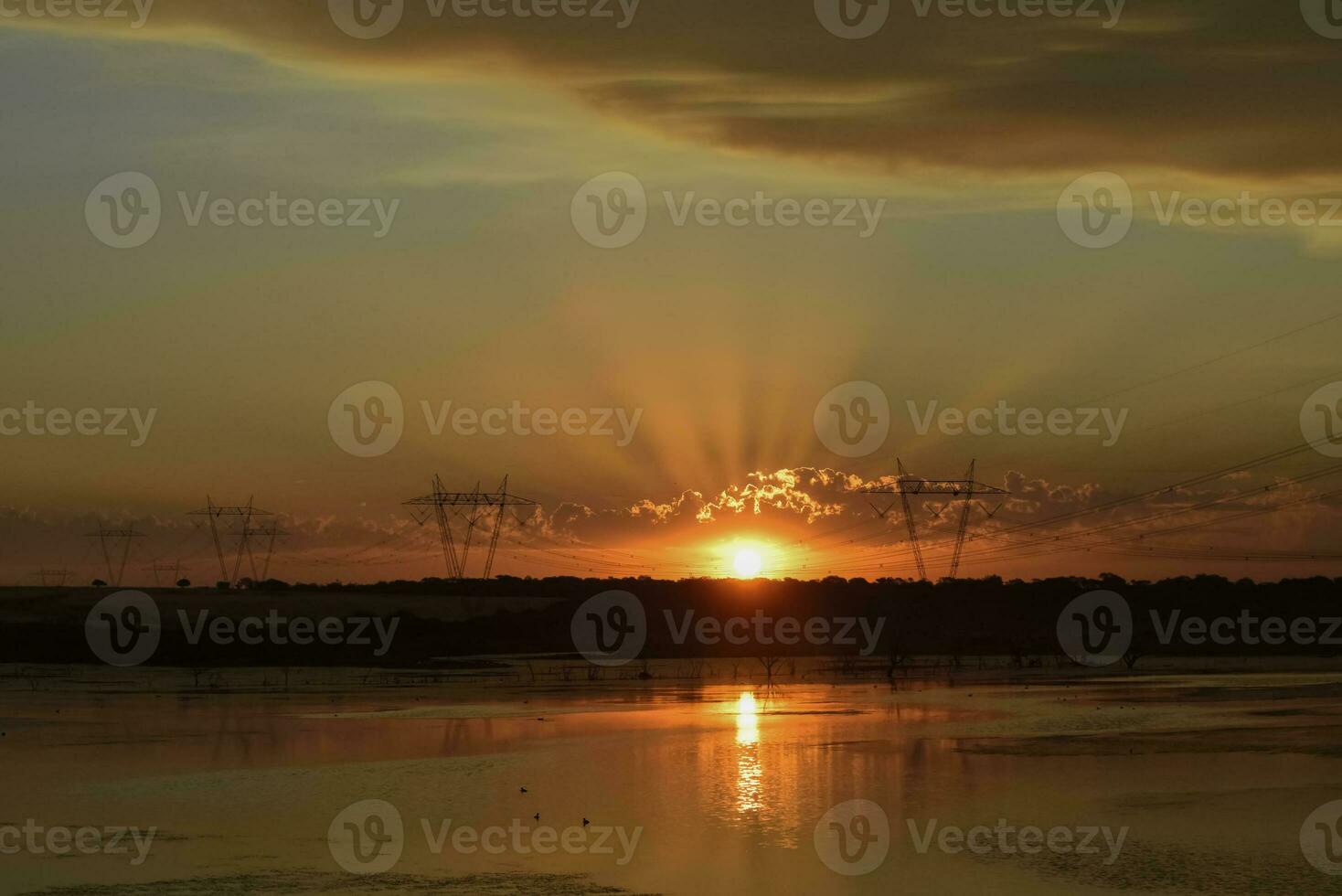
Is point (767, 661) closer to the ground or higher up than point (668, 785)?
higher up

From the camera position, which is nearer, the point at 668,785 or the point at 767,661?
the point at 668,785

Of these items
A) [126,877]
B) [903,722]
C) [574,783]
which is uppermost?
[903,722]

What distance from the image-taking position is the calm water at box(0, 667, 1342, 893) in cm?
3105

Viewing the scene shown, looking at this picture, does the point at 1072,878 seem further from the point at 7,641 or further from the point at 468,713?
the point at 7,641

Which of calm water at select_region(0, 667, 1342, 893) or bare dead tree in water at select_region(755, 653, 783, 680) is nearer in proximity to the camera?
calm water at select_region(0, 667, 1342, 893)

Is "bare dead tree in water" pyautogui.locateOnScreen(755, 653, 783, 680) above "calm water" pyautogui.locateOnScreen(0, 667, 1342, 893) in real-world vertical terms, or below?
above

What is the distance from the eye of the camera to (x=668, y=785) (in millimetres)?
43625

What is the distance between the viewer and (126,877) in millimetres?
30438

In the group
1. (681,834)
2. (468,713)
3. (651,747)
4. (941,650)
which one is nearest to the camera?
(681,834)

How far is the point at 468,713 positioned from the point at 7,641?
253 ft

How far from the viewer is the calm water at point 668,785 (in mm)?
31047

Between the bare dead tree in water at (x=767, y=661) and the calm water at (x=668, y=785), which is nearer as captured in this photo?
the calm water at (x=668, y=785)

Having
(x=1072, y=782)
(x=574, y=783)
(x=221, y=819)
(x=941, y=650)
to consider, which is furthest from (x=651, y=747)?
(x=941, y=650)

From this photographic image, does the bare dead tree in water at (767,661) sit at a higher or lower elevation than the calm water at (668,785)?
higher
